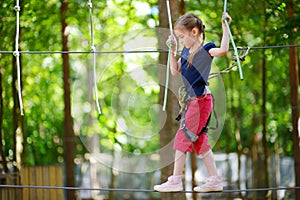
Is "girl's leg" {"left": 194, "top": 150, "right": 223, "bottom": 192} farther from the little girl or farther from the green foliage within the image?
the green foliage

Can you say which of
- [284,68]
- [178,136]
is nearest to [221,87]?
[178,136]

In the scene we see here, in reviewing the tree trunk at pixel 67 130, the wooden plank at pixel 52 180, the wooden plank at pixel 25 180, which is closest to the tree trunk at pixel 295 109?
the tree trunk at pixel 67 130

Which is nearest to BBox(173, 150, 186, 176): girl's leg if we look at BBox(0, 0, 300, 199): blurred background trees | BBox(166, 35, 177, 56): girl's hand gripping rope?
BBox(166, 35, 177, 56): girl's hand gripping rope

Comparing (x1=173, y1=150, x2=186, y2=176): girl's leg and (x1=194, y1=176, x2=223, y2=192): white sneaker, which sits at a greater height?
(x1=173, y1=150, x2=186, y2=176): girl's leg

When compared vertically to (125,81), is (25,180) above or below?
below

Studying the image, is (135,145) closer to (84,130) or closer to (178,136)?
(84,130)

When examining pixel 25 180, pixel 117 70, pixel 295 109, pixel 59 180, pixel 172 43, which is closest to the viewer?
pixel 172 43

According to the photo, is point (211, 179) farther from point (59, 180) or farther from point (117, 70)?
point (117, 70)

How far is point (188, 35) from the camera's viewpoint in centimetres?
320

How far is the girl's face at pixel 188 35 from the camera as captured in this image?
3180mm

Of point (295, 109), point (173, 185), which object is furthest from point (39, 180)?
point (173, 185)

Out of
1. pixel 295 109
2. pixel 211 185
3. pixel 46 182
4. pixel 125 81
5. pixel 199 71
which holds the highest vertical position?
pixel 125 81

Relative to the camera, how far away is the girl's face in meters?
3.18

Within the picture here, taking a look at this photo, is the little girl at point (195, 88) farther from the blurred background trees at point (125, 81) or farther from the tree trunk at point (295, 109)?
the tree trunk at point (295, 109)
